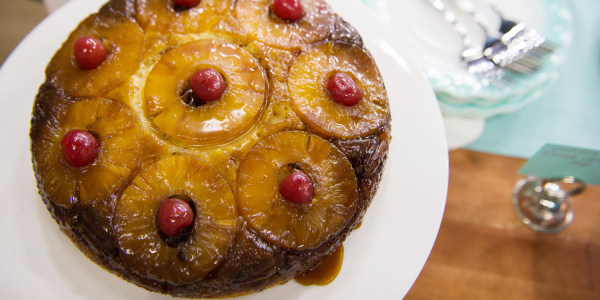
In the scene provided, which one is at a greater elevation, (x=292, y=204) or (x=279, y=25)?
(x=279, y=25)

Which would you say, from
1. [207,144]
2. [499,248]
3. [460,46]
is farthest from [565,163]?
[207,144]

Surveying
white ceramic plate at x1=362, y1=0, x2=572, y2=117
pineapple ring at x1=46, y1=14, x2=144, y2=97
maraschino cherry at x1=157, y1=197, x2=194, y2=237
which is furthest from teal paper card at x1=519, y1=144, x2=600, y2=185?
pineapple ring at x1=46, y1=14, x2=144, y2=97

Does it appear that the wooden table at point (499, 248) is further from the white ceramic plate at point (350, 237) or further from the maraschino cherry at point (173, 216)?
the maraschino cherry at point (173, 216)

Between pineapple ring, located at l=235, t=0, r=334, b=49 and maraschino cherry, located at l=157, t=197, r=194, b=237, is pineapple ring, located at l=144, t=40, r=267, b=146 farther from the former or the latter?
maraschino cherry, located at l=157, t=197, r=194, b=237

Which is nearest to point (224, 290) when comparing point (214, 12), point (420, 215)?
point (420, 215)

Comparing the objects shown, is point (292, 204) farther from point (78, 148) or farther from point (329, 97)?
point (78, 148)

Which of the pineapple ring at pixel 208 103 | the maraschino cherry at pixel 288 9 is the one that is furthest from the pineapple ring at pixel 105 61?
the maraschino cherry at pixel 288 9
